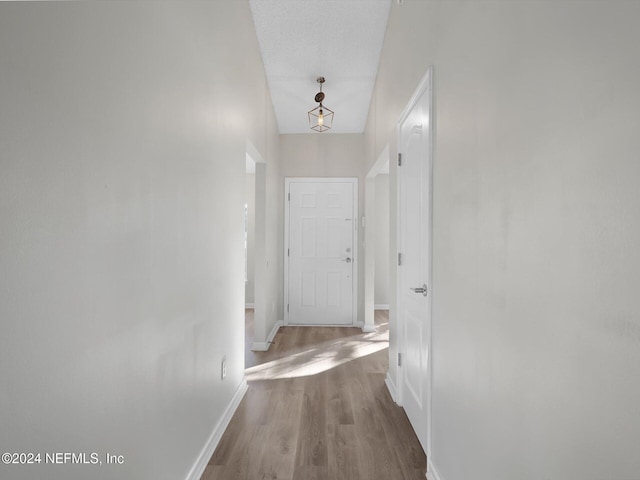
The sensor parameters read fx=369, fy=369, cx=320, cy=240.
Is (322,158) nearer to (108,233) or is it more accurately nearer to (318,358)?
(318,358)

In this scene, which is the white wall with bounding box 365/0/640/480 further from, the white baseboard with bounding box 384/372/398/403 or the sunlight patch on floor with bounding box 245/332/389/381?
the sunlight patch on floor with bounding box 245/332/389/381

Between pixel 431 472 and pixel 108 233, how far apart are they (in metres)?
1.86

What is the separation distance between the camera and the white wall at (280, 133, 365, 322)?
5250 mm

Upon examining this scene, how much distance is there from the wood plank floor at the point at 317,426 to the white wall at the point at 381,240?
9.43ft

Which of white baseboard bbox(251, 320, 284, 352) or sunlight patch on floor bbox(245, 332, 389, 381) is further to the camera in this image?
white baseboard bbox(251, 320, 284, 352)

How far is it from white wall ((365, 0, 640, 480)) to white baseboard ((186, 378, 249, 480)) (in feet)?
3.95

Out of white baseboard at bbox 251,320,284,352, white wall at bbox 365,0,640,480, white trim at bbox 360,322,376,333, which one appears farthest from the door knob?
→ white trim at bbox 360,322,376,333

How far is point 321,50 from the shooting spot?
11.5ft

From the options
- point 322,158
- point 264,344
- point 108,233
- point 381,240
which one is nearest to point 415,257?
point 108,233

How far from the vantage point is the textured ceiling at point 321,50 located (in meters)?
3.02

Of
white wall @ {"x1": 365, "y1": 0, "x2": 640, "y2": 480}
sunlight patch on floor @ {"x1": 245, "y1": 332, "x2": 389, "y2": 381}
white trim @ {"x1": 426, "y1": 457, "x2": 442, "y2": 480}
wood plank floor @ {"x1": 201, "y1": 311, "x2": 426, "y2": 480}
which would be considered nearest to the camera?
white wall @ {"x1": 365, "y1": 0, "x2": 640, "y2": 480}

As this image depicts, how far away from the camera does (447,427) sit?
5.54 ft

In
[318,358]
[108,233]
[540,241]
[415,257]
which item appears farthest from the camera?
[318,358]

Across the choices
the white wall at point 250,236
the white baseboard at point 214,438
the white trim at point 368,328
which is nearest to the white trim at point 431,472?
the white baseboard at point 214,438
